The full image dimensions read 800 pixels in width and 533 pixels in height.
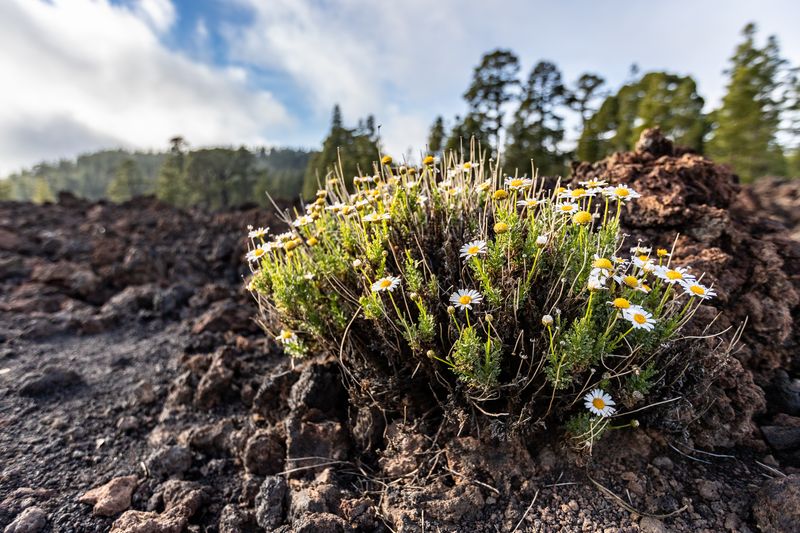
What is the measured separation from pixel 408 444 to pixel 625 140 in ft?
77.6

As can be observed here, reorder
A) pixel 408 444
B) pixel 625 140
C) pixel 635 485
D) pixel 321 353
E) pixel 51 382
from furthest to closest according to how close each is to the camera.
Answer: pixel 625 140
pixel 51 382
pixel 321 353
pixel 408 444
pixel 635 485

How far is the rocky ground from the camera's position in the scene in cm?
177

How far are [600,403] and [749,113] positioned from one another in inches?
1206

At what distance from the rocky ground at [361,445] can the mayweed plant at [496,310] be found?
24 cm

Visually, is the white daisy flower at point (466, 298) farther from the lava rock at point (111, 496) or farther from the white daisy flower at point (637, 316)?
the lava rock at point (111, 496)

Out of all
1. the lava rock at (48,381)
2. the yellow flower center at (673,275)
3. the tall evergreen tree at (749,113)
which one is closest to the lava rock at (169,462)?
the lava rock at (48,381)

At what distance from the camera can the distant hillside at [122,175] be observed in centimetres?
3944

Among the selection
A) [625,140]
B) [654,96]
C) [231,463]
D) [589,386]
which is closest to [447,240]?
[589,386]

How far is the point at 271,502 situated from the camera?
78.2 inches

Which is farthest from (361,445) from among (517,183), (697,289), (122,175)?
(122,175)

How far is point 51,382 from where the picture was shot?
2926 millimetres

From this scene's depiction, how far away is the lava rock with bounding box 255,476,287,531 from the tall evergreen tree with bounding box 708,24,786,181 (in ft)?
96.6

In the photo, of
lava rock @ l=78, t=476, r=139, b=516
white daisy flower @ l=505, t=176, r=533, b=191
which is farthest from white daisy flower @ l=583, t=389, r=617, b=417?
lava rock @ l=78, t=476, r=139, b=516

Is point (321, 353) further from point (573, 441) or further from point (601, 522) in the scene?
point (601, 522)
